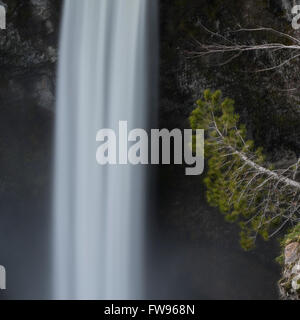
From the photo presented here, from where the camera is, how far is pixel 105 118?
1328 centimetres

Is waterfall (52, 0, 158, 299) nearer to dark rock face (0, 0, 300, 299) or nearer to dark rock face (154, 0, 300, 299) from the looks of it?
dark rock face (0, 0, 300, 299)

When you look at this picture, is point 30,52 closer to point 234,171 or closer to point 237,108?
point 237,108

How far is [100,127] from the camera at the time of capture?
43.9 ft

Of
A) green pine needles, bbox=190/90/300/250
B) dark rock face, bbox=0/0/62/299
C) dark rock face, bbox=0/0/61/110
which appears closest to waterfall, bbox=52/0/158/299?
dark rock face, bbox=0/0/61/110

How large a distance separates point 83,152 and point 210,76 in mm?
3950

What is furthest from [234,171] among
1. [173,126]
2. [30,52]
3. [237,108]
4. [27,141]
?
[27,141]

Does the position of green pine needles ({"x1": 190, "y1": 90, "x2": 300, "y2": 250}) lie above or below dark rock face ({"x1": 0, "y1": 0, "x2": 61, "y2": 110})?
below

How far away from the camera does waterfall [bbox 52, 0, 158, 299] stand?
1322 cm

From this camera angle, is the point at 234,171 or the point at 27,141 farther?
the point at 27,141

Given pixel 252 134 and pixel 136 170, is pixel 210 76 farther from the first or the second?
pixel 136 170

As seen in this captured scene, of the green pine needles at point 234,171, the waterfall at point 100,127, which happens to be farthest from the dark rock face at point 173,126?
the green pine needles at point 234,171

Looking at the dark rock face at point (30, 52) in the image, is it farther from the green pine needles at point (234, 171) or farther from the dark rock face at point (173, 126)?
the green pine needles at point (234, 171)

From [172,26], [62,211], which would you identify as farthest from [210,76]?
[62,211]

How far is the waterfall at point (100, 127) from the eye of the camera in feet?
43.4
